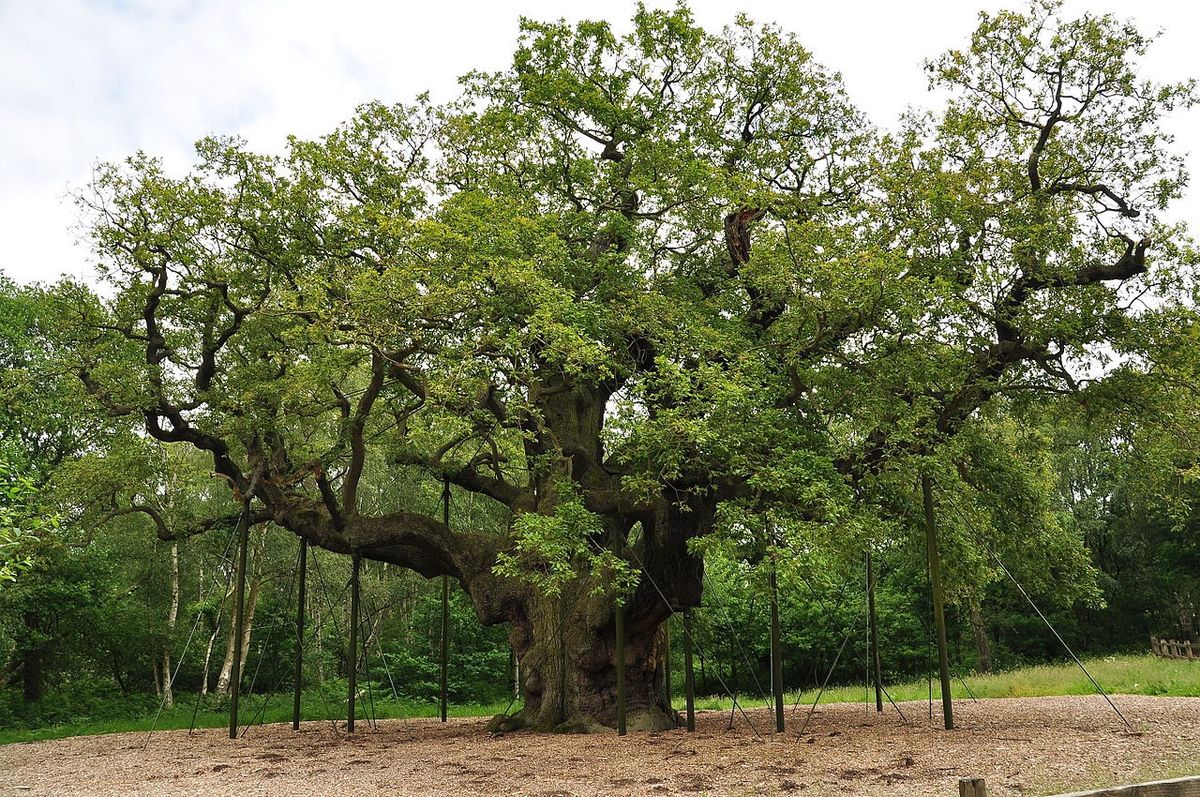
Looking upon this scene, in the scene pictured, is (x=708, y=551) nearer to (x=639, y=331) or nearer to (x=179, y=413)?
(x=639, y=331)

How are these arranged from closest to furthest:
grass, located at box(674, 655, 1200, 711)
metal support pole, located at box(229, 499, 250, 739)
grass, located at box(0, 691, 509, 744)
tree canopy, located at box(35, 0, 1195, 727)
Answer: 1. tree canopy, located at box(35, 0, 1195, 727)
2. metal support pole, located at box(229, 499, 250, 739)
3. grass, located at box(674, 655, 1200, 711)
4. grass, located at box(0, 691, 509, 744)

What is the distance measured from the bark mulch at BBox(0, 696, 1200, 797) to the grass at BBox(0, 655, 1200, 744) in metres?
2.03

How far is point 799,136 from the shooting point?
13.5 meters

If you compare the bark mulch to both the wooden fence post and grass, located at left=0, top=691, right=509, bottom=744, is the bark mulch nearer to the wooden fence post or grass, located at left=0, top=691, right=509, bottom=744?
grass, located at left=0, top=691, right=509, bottom=744

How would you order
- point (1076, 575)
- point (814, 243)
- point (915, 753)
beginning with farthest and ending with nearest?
point (1076, 575)
point (814, 243)
point (915, 753)

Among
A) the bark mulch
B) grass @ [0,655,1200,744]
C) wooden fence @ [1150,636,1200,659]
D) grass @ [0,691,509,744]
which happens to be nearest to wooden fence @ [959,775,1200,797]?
the bark mulch

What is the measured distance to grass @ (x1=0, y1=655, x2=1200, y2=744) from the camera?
53.1 ft

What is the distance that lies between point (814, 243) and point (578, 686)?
7.56 m

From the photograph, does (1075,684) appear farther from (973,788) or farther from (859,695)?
(973,788)

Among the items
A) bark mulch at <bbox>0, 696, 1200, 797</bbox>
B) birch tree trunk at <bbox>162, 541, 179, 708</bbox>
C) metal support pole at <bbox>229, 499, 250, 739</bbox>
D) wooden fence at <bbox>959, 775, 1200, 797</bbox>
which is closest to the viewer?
wooden fence at <bbox>959, 775, 1200, 797</bbox>

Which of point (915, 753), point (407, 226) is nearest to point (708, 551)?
point (915, 753)

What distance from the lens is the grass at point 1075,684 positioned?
15453 mm

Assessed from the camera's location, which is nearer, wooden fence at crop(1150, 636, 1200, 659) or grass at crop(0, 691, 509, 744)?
grass at crop(0, 691, 509, 744)

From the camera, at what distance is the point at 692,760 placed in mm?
9906
